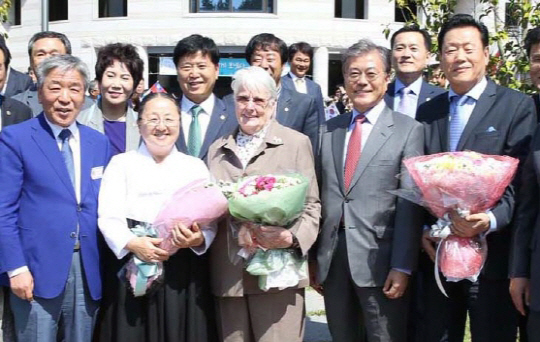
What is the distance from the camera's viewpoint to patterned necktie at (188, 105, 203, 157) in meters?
4.27

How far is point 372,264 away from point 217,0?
18.9 m

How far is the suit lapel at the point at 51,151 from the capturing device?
3541 millimetres

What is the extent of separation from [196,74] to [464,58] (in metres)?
1.73

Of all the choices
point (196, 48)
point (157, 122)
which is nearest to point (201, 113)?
point (196, 48)

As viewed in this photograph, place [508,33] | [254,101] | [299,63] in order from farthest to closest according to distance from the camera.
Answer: [299,63]
[508,33]
[254,101]

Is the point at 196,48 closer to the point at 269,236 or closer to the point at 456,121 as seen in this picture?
the point at 269,236

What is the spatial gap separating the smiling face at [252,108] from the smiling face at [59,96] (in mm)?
916

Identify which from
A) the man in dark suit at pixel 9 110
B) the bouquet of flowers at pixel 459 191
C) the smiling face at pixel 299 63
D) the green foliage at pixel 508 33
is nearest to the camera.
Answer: the bouquet of flowers at pixel 459 191

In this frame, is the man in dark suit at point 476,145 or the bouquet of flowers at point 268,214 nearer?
the bouquet of flowers at point 268,214

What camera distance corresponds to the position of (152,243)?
3514 mm

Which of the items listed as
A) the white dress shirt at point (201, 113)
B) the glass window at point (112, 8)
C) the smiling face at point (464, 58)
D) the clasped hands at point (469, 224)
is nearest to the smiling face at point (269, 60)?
the white dress shirt at point (201, 113)

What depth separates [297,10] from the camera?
2094cm

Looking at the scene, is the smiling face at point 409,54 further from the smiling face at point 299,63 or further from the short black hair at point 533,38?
the smiling face at point 299,63

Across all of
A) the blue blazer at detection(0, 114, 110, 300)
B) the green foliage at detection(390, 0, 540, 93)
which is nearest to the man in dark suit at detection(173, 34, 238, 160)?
the blue blazer at detection(0, 114, 110, 300)
